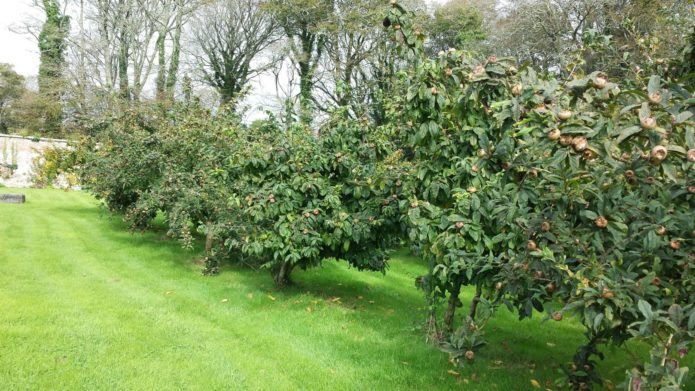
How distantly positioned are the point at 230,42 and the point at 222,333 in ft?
82.5

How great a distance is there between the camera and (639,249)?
2.58 meters

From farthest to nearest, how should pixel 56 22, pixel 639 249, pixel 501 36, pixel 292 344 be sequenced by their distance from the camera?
pixel 56 22 → pixel 501 36 → pixel 292 344 → pixel 639 249

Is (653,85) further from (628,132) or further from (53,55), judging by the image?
(53,55)

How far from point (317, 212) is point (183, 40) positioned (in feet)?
80.1

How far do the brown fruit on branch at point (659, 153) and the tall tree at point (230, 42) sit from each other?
26.6 metres

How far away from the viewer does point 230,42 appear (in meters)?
27.7

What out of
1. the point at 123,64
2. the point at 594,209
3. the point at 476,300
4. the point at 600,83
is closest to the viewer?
the point at 600,83

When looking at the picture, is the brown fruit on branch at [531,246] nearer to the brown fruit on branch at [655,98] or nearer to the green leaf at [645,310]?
the green leaf at [645,310]

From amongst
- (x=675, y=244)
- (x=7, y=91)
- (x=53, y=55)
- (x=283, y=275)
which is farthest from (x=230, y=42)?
(x=675, y=244)

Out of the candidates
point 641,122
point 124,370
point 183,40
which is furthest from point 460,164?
point 183,40

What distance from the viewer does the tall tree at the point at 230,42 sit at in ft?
88.6

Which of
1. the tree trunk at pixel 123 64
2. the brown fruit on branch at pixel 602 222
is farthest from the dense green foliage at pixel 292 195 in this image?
the tree trunk at pixel 123 64

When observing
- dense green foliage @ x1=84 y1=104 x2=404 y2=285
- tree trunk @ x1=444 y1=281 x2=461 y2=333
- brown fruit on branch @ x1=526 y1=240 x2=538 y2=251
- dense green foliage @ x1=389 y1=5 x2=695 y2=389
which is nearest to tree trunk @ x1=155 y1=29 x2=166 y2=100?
dense green foliage @ x1=84 y1=104 x2=404 y2=285

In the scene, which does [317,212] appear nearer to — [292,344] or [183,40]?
[292,344]
